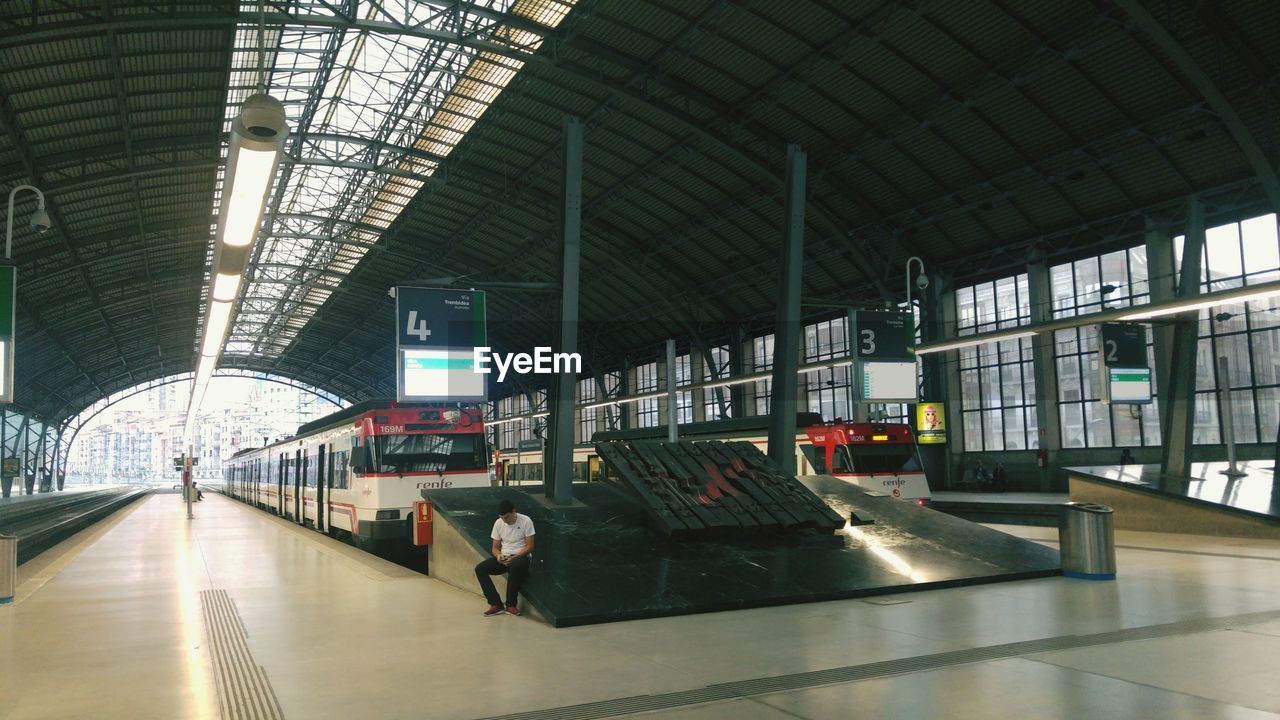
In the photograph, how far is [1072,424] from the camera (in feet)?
103

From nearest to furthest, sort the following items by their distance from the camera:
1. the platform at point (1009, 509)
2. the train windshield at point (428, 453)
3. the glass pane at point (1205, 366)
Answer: the train windshield at point (428, 453) < the platform at point (1009, 509) < the glass pane at point (1205, 366)

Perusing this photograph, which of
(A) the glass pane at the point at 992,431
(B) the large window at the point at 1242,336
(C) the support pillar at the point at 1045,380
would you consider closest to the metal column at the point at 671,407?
(A) the glass pane at the point at 992,431

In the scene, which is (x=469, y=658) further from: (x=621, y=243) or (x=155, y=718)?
(x=621, y=243)

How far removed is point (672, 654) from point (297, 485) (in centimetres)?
2226

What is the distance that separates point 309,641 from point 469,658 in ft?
6.12

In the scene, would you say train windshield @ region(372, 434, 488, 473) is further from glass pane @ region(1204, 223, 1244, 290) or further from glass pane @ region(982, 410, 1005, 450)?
glass pane @ region(1204, 223, 1244, 290)

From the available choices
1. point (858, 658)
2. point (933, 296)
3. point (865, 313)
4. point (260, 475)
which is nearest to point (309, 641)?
point (858, 658)

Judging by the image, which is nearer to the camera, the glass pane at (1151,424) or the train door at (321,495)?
the train door at (321,495)

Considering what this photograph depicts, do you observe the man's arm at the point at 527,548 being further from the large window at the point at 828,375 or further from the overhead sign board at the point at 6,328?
the large window at the point at 828,375

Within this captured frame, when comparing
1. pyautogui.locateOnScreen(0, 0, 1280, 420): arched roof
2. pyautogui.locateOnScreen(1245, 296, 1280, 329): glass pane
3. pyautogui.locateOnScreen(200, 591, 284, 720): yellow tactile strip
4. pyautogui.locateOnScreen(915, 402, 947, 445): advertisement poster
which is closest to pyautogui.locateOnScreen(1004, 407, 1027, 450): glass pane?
pyautogui.locateOnScreen(915, 402, 947, 445): advertisement poster

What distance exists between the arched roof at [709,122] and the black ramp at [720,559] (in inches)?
382

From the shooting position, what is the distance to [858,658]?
6.77 m

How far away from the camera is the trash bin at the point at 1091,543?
1065 centimetres

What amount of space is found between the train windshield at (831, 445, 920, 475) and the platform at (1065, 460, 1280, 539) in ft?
13.6
